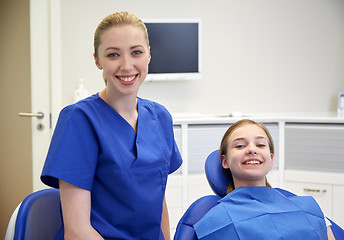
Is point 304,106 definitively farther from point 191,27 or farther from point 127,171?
point 127,171

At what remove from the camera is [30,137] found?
89.4 inches

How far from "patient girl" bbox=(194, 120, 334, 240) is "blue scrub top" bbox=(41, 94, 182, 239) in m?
0.28

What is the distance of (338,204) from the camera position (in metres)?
2.56

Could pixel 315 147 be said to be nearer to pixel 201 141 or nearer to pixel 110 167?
pixel 201 141

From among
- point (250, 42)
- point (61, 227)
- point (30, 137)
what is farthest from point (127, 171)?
point (250, 42)

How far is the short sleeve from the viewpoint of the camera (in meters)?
1.01

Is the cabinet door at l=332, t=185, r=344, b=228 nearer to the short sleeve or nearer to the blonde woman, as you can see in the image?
the blonde woman

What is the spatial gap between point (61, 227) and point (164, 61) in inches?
72.4

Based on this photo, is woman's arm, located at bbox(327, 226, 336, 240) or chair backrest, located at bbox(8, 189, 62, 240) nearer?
chair backrest, located at bbox(8, 189, 62, 240)

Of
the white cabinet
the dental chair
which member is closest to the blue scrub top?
the dental chair

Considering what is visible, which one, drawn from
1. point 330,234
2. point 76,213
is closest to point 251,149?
point 330,234

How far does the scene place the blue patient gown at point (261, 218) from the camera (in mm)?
1308

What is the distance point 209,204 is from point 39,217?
0.61 m

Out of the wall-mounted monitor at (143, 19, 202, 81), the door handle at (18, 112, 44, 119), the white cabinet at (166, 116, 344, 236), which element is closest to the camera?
the door handle at (18, 112, 44, 119)
